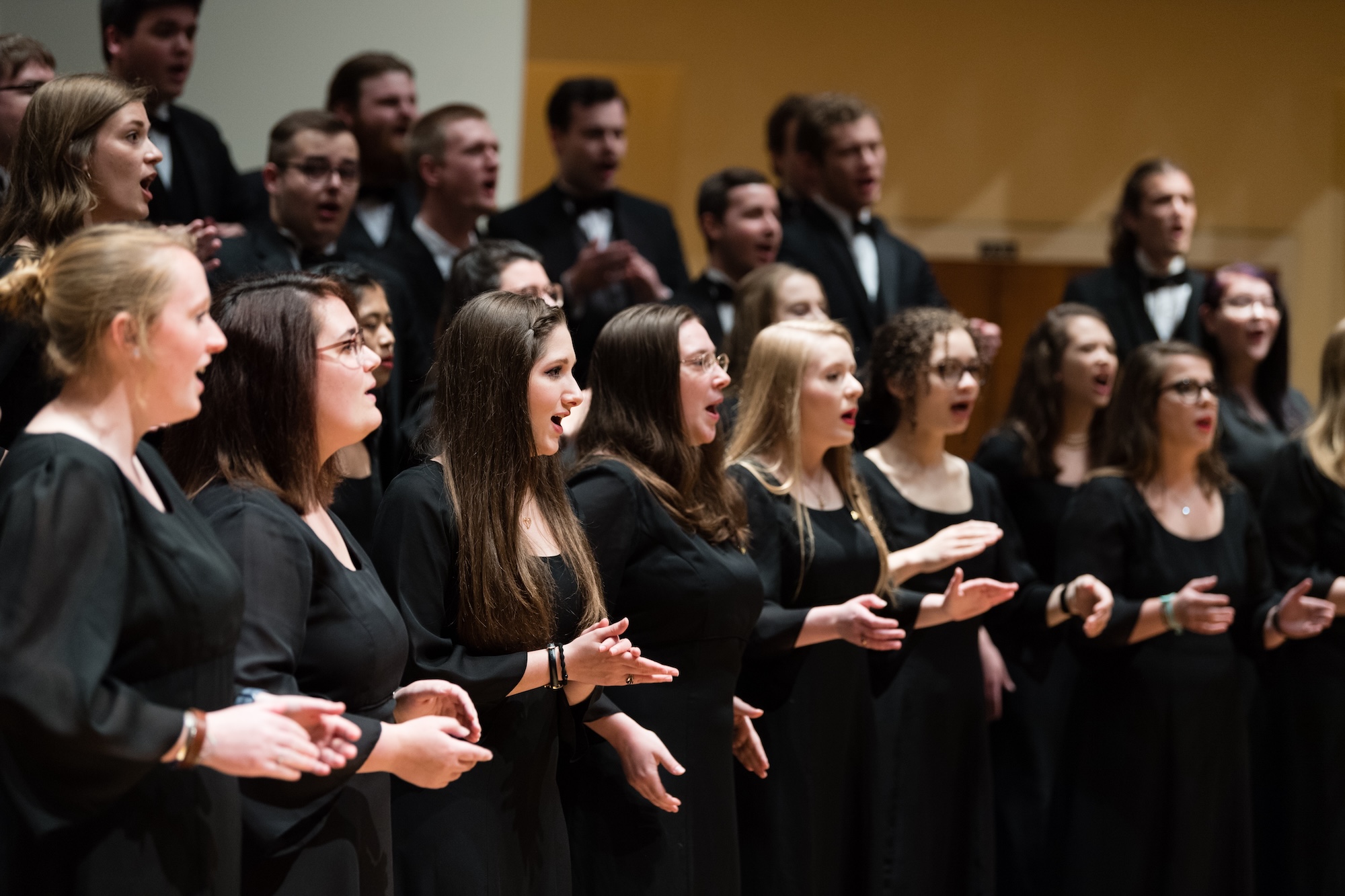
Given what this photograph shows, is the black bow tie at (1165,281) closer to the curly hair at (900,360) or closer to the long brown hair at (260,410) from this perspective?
the curly hair at (900,360)

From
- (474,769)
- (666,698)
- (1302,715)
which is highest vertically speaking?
(474,769)

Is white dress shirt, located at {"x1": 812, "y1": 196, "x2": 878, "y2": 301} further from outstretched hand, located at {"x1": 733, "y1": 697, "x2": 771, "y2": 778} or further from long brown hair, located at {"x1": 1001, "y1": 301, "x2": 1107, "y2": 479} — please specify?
outstretched hand, located at {"x1": 733, "y1": 697, "x2": 771, "y2": 778}

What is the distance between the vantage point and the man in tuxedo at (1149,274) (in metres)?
4.94

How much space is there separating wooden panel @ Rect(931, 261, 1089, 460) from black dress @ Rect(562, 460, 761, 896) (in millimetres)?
5060

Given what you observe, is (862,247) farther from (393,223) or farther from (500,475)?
(500,475)

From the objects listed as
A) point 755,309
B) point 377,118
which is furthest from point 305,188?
point 755,309

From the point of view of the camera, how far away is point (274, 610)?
6.47 ft

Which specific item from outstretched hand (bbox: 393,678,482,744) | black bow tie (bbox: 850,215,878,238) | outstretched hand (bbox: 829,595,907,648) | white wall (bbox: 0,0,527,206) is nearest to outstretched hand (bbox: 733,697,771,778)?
outstretched hand (bbox: 829,595,907,648)

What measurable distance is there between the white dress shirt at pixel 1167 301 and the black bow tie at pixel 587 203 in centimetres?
185

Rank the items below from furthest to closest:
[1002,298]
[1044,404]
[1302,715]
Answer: [1002,298] < [1044,404] < [1302,715]

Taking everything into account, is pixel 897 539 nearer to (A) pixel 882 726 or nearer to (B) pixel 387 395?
(A) pixel 882 726

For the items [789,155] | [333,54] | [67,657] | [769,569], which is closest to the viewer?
[67,657]

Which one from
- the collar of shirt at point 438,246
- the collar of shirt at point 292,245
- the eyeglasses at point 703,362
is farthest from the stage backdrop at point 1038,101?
the eyeglasses at point 703,362

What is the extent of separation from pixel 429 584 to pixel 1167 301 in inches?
133
